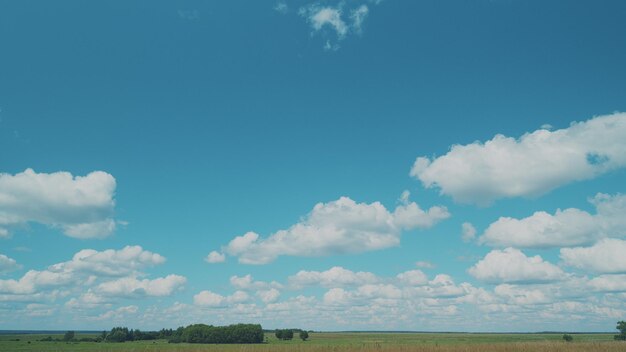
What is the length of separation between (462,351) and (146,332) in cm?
12596

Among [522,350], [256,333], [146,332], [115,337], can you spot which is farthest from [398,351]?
[146,332]

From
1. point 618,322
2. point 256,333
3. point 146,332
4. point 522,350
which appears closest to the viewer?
point 522,350

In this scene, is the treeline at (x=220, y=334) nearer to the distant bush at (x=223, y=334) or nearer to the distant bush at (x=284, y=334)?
the distant bush at (x=223, y=334)

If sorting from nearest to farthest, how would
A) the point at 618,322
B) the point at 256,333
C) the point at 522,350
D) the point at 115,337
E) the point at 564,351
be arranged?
the point at 564,351 → the point at 522,350 → the point at 618,322 → the point at 256,333 → the point at 115,337

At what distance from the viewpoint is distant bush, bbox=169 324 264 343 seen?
112 m

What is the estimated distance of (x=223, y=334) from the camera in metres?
114

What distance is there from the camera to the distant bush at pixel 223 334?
367 feet

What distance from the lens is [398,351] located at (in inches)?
1177

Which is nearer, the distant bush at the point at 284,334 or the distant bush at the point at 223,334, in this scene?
the distant bush at the point at 223,334

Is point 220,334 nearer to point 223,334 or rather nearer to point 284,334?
point 223,334

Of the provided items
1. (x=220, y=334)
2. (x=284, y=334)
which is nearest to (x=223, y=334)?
(x=220, y=334)

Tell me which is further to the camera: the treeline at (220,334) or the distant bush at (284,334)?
the distant bush at (284,334)

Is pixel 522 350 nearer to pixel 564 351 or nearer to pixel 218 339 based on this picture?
pixel 564 351

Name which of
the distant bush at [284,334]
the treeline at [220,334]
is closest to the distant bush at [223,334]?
the treeline at [220,334]
